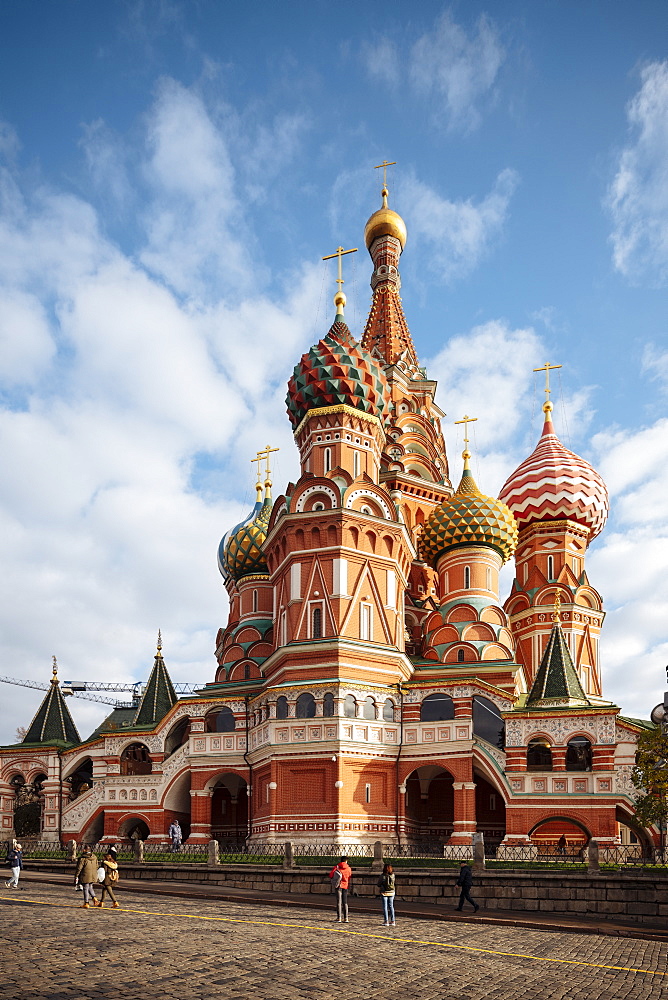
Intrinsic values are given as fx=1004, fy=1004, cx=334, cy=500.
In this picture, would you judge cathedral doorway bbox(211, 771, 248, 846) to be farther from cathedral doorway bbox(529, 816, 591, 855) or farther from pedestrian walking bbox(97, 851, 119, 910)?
pedestrian walking bbox(97, 851, 119, 910)

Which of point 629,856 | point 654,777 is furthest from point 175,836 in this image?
point 654,777

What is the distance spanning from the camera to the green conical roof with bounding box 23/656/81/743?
124 feet

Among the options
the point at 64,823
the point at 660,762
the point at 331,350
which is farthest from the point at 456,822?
the point at 331,350

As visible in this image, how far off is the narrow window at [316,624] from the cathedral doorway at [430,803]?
5453mm

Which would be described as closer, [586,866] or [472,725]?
[586,866]

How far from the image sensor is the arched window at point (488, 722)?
1241 inches

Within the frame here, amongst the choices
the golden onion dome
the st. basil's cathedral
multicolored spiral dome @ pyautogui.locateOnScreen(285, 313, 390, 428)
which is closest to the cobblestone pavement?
the st. basil's cathedral

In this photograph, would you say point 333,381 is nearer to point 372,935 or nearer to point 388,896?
point 388,896

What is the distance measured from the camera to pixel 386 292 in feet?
161

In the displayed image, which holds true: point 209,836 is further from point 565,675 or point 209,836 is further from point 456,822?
point 565,675

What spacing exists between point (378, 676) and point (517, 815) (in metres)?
5.84

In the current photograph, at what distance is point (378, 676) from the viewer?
31.5 meters

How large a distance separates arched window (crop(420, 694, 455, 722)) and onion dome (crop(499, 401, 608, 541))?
16370mm

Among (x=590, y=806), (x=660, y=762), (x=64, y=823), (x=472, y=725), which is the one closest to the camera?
(x=660, y=762)
